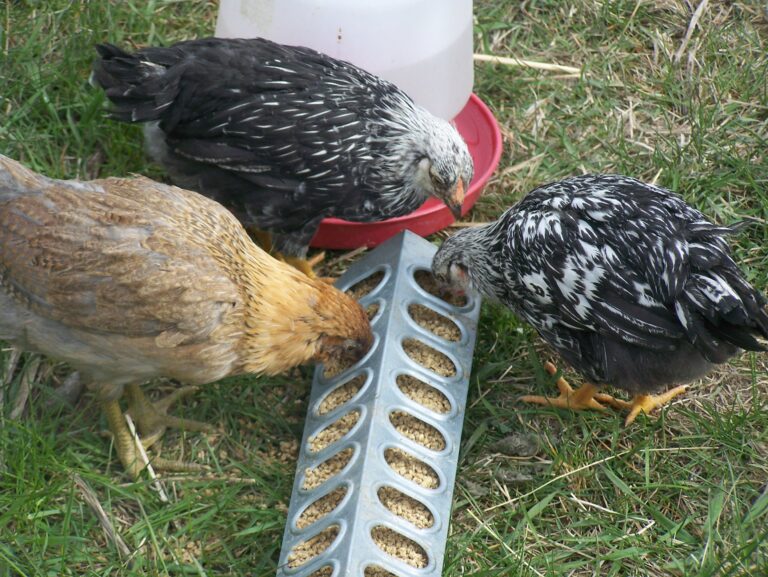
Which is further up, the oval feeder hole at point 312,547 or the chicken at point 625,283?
the chicken at point 625,283

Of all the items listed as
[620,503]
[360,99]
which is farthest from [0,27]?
[620,503]

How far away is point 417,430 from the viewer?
139 inches

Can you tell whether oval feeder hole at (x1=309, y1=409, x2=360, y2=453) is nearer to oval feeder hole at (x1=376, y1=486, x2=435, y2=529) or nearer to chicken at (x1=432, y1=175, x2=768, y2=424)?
oval feeder hole at (x1=376, y1=486, x2=435, y2=529)

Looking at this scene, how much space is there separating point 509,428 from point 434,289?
72 cm

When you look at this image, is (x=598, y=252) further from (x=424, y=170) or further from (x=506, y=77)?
(x=506, y=77)

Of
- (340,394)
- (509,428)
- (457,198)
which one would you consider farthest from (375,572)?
(457,198)

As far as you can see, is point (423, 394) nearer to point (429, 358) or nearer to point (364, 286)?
point (429, 358)

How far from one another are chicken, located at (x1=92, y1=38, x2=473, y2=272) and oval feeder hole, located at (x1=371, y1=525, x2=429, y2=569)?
1417mm

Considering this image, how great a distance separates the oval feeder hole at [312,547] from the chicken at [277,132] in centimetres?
140

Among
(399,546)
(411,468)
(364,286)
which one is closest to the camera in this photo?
(399,546)

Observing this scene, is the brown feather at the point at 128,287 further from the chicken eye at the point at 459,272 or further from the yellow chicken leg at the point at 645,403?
the yellow chicken leg at the point at 645,403

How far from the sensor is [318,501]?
3311 millimetres

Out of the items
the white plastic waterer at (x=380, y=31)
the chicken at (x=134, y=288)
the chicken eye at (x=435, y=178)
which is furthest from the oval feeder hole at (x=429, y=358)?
the white plastic waterer at (x=380, y=31)

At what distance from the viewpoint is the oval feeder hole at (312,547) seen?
3107 mm
